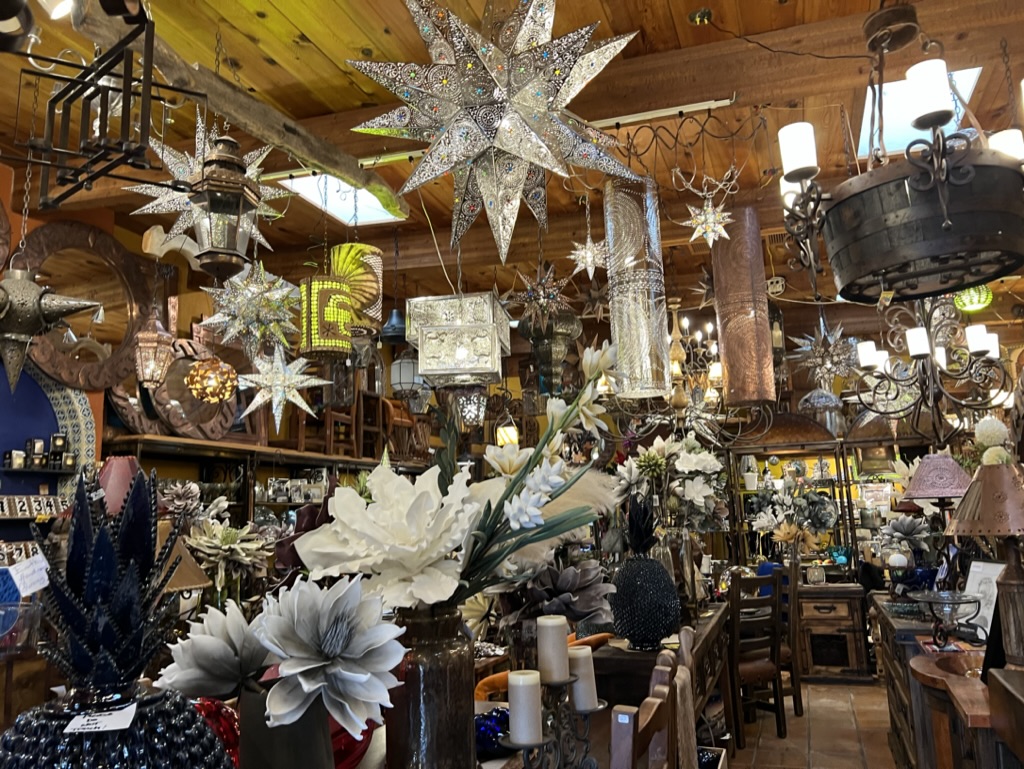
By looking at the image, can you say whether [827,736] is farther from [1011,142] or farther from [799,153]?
[799,153]

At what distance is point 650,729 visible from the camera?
1.20m

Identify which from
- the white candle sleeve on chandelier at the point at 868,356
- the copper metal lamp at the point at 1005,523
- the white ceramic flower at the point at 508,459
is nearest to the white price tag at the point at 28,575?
the white ceramic flower at the point at 508,459

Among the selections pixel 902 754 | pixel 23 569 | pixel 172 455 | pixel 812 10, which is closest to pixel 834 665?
pixel 902 754

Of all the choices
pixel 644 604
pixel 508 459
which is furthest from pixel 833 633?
pixel 508 459

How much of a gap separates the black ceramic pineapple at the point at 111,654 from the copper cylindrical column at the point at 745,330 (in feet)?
10.1

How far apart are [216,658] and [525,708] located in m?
0.42

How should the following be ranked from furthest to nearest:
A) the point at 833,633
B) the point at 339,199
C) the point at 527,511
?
1. the point at 833,633
2. the point at 339,199
3. the point at 527,511

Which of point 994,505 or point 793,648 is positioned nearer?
point 994,505

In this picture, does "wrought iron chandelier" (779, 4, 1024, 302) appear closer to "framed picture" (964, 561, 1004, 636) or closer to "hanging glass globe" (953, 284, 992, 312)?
"framed picture" (964, 561, 1004, 636)

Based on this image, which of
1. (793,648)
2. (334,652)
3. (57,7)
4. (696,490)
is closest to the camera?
(334,652)

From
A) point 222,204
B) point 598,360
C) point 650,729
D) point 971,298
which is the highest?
point 971,298

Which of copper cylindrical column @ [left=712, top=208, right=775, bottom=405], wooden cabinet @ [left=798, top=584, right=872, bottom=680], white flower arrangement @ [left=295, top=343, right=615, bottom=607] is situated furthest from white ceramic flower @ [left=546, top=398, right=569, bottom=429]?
wooden cabinet @ [left=798, top=584, right=872, bottom=680]

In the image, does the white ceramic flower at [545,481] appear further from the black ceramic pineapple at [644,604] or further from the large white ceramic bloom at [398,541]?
the black ceramic pineapple at [644,604]

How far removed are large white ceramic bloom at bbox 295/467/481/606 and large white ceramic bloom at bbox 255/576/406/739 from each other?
13cm
